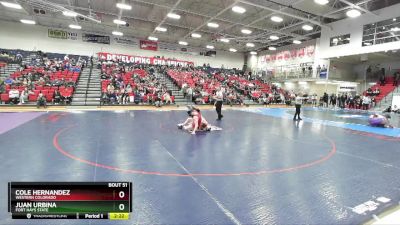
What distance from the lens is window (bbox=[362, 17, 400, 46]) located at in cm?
1817

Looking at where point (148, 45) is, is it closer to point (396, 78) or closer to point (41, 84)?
point (41, 84)

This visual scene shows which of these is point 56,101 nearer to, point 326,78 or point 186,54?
point 186,54

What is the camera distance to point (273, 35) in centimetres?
2611

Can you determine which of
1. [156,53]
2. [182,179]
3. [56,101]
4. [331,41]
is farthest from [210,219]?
[156,53]

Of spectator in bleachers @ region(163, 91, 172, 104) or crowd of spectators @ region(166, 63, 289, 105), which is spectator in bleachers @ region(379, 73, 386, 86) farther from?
spectator in bleachers @ region(163, 91, 172, 104)

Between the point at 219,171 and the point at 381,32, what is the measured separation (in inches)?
859

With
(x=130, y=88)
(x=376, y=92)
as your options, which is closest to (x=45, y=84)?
(x=130, y=88)

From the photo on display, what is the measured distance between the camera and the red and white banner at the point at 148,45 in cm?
2986

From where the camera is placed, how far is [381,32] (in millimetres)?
19078

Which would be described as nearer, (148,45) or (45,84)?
(45,84)

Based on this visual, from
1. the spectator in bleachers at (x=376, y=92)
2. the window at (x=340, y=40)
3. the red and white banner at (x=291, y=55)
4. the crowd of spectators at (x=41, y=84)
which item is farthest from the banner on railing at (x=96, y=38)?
the spectator in bleachers at (x=376, y=92)

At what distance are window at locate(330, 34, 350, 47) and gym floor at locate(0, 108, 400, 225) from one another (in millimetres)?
17878
